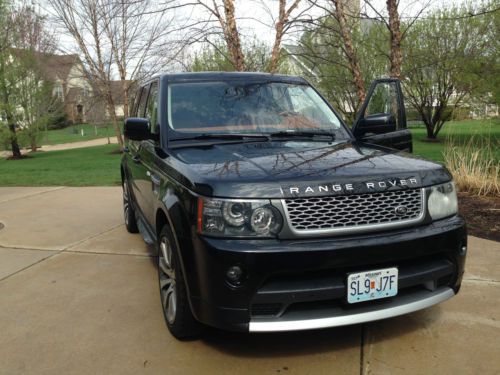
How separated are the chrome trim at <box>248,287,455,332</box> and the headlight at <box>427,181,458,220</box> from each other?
49cm

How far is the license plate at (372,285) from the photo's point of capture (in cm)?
253

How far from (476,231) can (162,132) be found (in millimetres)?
3929

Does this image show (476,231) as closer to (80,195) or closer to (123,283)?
(123,283)

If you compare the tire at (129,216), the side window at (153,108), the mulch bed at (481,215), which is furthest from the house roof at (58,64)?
the mulch bed at (481,215)

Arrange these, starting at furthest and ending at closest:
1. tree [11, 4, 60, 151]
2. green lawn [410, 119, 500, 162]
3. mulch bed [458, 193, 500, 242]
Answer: tree [11, 4, 60, 151] → green lawn [410, 119, 500, 162] → mulch bed [458, 193, 500, 242]

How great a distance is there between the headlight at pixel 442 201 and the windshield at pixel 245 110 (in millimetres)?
1123

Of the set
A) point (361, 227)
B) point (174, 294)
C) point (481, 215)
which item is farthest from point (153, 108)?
point (481, 215)

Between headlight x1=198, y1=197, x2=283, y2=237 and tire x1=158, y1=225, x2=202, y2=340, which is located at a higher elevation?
headlight x1=198, y1=197, x2=283, y2=237

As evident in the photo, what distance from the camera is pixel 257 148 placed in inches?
129

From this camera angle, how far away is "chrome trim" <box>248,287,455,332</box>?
2.47m

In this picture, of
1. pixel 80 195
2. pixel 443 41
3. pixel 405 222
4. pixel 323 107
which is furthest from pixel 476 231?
pixel 443 41

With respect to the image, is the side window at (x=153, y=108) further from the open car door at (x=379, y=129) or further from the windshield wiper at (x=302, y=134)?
the open car door at (x=379, y=129)

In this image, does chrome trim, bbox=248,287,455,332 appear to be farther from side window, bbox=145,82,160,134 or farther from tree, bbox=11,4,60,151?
tree, bbox=11,4,60,151

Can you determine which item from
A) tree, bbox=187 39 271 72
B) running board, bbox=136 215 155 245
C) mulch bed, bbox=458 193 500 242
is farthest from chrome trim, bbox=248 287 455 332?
tree, bbox=187 39 271 72
